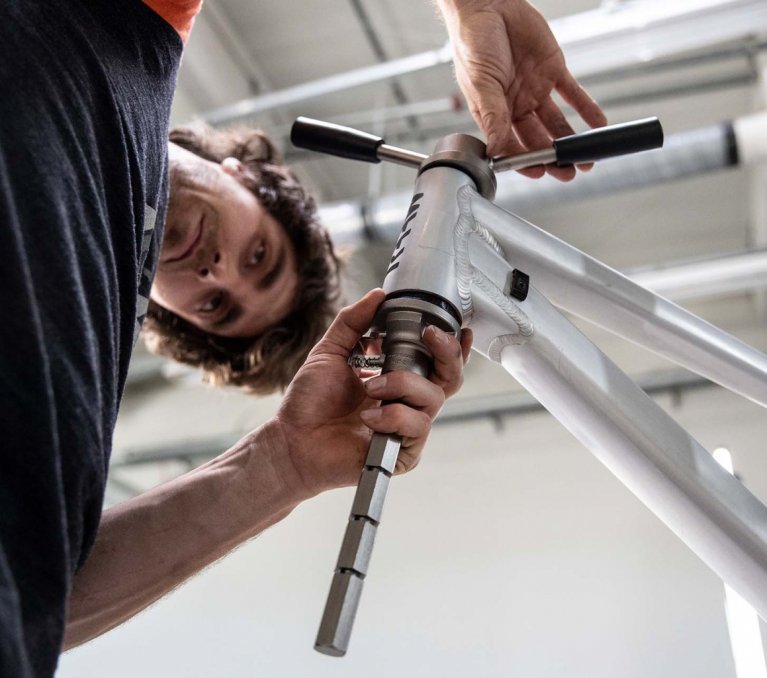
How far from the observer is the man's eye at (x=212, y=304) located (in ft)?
Result: 4.72

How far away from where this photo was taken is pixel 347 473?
74 cm

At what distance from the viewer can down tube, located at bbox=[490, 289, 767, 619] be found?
605 millimetres

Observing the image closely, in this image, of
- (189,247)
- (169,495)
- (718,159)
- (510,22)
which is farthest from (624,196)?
(169,495)

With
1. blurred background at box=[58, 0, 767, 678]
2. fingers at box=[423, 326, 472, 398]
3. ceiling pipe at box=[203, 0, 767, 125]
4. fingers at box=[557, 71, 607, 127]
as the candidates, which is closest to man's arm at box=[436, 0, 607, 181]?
fingers at box=[557, 71, 607, 127]

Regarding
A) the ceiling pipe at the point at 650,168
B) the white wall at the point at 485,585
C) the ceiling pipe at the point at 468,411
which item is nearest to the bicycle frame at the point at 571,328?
the ceiling pipe at the point at 650,168

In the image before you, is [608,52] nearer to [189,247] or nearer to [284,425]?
[189,247]

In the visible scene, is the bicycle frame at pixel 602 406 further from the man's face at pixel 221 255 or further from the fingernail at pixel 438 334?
the man's face at pixel 221 255

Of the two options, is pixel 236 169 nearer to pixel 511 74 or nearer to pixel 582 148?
pixel 511 74

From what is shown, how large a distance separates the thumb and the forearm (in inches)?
4.2

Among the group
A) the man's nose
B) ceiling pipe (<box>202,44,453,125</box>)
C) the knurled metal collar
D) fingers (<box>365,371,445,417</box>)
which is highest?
ceiling pipe (<box>202,44,453,125</box>)

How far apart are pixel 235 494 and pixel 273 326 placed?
0.82 metres

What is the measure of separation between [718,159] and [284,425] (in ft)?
5.84

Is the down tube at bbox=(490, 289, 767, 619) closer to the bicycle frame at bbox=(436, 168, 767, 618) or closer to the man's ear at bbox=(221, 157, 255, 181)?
the bicycle frame at bbox=(436, 168, 767, 618)

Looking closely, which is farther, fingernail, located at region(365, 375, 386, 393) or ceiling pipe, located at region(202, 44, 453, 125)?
ceiling pipe, located at region(202, 44, 453, 125)
